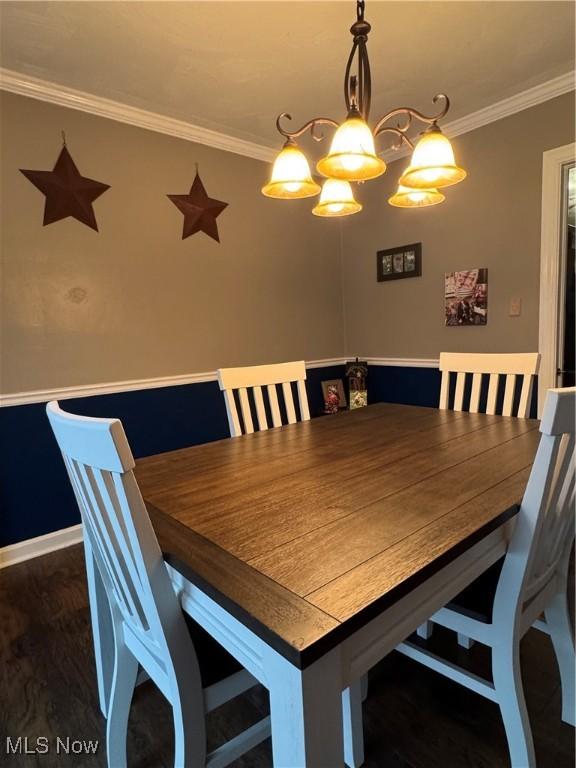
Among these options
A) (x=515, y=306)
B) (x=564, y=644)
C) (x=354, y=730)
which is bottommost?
(x=354, y=730)

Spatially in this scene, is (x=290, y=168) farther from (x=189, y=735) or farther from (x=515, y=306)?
(x=515, y=306)

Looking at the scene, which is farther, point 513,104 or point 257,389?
point 513,104

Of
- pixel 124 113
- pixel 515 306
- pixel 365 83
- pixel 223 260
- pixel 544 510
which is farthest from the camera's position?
pixel 223 260

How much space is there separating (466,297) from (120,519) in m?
2.75

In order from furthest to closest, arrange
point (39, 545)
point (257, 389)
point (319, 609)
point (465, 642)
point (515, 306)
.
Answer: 1. point (515, 306)
2. point (39, 545)
3. point (257, 389)
4. point (465, 642)
5. point (319, 609)

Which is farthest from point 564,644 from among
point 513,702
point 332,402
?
point 332,402

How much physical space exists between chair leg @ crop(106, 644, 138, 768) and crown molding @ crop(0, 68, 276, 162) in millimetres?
2588

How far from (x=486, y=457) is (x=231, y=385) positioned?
1.04m

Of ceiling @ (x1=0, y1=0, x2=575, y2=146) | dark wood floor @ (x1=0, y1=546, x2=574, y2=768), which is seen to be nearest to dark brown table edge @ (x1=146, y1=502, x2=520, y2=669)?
dark wood floor @ (x1=0, y1=546, x2=574, y2=768)

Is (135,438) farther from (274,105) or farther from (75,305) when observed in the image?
(274,105)

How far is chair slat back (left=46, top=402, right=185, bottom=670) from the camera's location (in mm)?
746

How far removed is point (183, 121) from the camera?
2.63 metres

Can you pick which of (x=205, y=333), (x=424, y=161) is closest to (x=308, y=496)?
(x=424, y=161)

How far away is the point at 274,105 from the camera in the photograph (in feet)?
8.13
